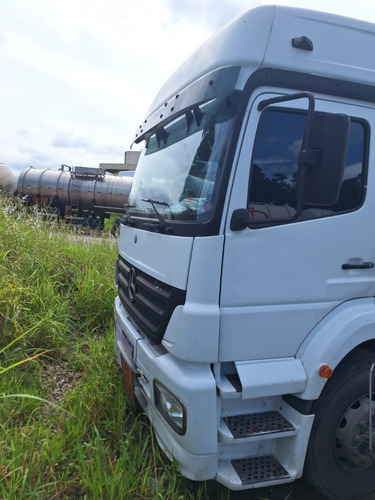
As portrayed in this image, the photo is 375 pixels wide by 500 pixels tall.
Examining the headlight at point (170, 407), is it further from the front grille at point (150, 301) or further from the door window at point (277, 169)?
the door window at point (277, 169)

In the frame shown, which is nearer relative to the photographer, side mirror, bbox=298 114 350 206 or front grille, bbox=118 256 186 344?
side mirror, bbox=298 114 350 206

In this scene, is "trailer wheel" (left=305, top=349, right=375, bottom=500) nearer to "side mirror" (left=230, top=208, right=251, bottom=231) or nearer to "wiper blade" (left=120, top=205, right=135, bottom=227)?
"side mirror" (left=230, top=208, right=251, bottom=231)

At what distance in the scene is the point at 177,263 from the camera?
6.37 ft

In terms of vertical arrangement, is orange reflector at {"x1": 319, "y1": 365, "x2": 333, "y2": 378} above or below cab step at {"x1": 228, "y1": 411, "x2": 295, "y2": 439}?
above

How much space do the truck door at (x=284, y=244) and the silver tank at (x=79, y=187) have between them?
13.3 metres

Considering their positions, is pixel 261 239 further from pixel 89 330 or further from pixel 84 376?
pixel 89 330

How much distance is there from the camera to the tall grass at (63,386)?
6.86ft

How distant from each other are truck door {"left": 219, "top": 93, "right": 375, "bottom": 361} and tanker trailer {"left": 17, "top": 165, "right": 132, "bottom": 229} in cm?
1327

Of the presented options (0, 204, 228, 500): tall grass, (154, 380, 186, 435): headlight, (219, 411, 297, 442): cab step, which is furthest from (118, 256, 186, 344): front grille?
(0, 204, 228, 500): tall grass

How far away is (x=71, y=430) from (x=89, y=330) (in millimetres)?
1850

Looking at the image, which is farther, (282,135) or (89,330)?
(89,330)

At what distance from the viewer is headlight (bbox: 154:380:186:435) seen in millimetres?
1881

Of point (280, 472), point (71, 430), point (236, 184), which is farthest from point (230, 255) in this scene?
point (71, 430)

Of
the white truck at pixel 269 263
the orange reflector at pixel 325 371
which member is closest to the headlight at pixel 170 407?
the white truck at pixel 269 263
